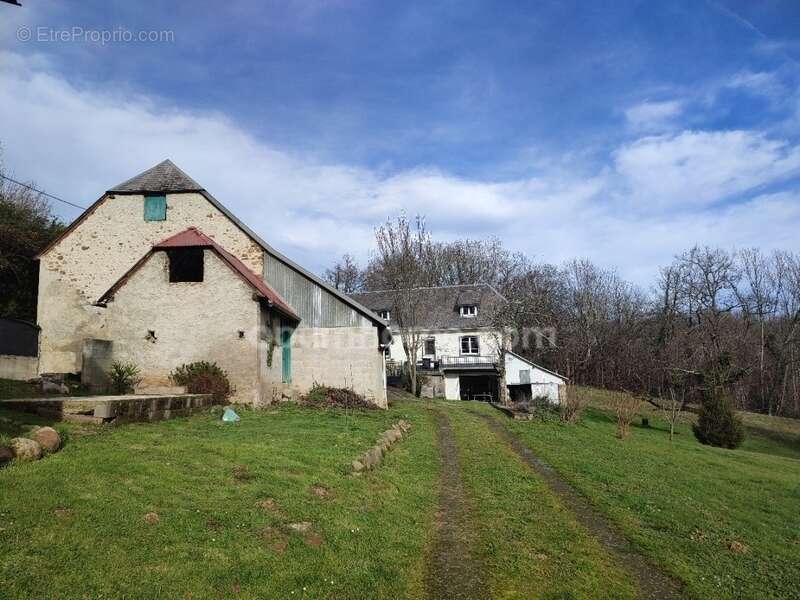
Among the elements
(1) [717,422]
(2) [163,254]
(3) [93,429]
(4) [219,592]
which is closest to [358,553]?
(4) [219,592]

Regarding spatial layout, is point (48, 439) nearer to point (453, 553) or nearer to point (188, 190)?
point (453, 553)

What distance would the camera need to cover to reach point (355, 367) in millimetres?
21250

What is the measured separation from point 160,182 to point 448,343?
2602 centimetres

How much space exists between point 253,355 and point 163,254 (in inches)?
188

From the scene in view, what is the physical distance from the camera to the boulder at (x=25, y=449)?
6645 millimetres

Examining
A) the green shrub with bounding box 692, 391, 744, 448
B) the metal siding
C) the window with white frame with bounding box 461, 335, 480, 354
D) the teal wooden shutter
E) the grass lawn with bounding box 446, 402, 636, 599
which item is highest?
the teal wooden shutter

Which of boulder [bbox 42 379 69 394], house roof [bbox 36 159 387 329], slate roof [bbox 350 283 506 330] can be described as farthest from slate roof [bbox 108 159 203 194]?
slate roof [bbox 350 283 506 330]

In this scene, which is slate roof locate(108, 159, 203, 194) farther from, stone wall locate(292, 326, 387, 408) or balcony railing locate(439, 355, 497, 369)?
balcony railing locate(439, 355, 497, 369)

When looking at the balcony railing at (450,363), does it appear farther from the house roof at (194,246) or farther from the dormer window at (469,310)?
the house roof at (194,246)

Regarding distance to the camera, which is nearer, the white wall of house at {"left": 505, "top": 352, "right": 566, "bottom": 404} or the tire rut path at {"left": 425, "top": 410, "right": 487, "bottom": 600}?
the tire rut path at {"left": 425, "top": 410, "right": 487, "bottom": 600}

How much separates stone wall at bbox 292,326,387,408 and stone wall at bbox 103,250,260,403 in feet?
13.0

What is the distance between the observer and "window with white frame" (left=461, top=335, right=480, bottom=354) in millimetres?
42188

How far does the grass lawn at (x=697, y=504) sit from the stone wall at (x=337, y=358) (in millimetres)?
6131

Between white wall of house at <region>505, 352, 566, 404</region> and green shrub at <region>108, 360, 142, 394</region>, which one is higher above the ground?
green shrub at <region>108, 360, 142, 394</region>
